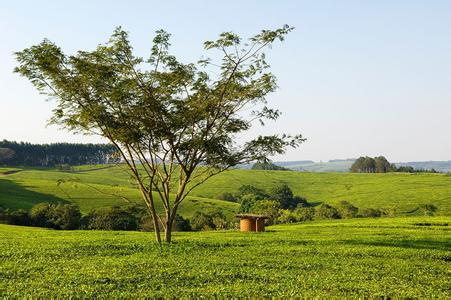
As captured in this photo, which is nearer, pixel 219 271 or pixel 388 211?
pixel 219 271

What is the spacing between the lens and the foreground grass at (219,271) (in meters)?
18.7

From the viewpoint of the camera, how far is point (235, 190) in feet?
589

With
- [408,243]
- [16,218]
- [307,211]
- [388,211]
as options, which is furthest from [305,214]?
[408,243]

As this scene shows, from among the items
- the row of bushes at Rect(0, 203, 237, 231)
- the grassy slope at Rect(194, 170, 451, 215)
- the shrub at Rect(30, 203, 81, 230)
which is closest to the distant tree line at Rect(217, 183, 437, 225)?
the grassy slope at Rect(194, 170, 451, 215)

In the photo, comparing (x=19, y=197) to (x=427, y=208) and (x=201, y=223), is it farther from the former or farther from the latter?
(x=427, y=208)

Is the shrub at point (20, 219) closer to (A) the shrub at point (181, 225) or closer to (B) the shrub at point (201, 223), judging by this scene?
(A) the shrub at point (181, 225)

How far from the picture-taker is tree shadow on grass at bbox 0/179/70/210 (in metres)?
120

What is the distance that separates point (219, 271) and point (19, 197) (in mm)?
121304

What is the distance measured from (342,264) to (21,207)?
107362 mm

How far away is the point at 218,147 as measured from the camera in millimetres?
37438

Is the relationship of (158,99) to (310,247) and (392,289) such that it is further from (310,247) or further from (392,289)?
(392,289)

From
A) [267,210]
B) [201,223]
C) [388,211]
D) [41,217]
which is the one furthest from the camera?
[388,211]

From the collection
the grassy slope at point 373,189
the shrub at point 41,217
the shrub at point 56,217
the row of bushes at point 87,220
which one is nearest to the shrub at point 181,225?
the row of bushes at point 87,220

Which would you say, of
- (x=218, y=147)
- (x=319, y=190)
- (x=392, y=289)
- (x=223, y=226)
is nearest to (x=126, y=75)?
(x=218, y=147)
